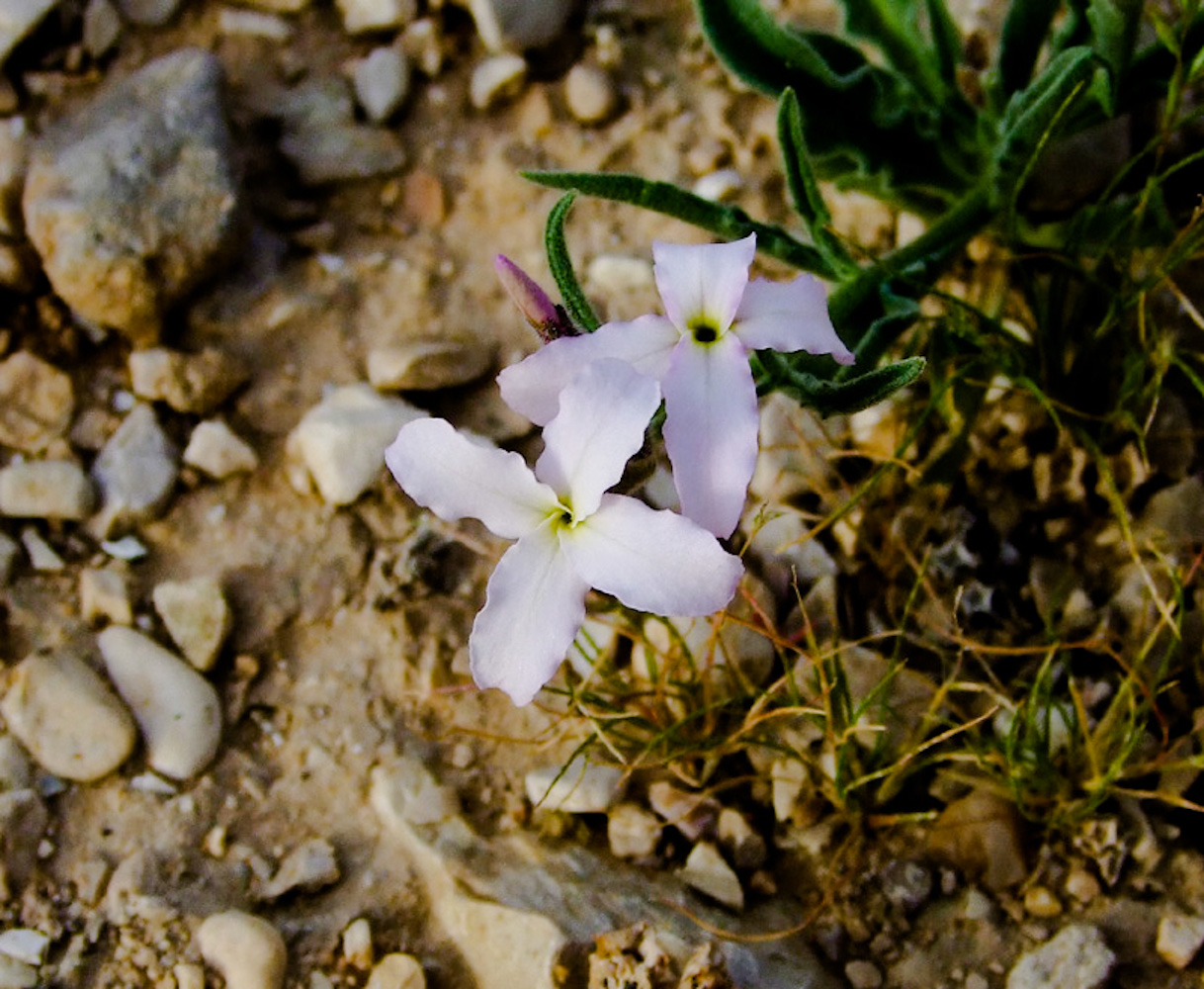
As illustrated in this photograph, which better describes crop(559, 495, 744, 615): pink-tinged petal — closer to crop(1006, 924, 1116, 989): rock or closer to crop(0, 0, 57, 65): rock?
crop(1006, 924, 1116, 989): rock

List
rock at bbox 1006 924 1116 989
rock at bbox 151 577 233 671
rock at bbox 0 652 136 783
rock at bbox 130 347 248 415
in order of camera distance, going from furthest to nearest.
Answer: rock at bbox 130 347 248 415, rock at bbox 151 577 233 671, rock at bbox 0 652 136 783, rock at bbox 1006 924 1116 989

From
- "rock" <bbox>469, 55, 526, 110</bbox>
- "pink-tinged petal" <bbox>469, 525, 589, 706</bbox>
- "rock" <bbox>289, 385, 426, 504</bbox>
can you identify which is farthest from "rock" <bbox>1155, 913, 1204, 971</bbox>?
"rock" <bbox>469, 55, 526, 110</bbox>

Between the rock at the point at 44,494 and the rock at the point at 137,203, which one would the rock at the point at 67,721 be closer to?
the rock at the point at 44,494

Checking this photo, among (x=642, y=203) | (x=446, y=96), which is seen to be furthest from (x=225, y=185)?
(x=642, y=203)

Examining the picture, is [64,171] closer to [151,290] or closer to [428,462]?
[151,290]

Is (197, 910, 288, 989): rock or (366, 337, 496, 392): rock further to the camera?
(366, 337, 496, 392): rock

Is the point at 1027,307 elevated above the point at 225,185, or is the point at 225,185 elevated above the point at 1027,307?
the point at 225,185

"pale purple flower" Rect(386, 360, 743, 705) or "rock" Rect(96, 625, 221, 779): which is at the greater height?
"pale purple flower" Rect(386, 360, 743, 705)
